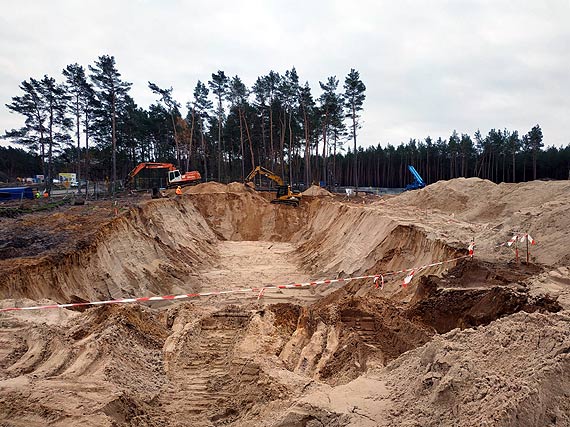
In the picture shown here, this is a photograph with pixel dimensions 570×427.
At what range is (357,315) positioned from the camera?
8125mm

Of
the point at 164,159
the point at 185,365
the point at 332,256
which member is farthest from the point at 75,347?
the point at 164,159

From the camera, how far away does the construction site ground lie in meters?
3.77

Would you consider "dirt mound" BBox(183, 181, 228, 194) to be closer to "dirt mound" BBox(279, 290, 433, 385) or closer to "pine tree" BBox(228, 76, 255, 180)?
"pine tree" BBox(228, 76, 255, 180)

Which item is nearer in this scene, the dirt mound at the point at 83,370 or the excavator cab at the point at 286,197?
the dirt mound at the point at 83,370

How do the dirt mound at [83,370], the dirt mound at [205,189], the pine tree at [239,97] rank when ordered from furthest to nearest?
1. the pine tree at [239,97]
2. the dirt mound at [205,189]
3. the dirt mound at [83,370]

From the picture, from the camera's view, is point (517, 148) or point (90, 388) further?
point (517, 148)

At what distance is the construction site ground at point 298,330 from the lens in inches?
148

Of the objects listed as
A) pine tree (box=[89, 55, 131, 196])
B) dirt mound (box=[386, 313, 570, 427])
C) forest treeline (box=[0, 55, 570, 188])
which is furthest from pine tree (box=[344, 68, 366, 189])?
dirt mound (box=[386, 313, 570, 427])

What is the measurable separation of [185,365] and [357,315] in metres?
3.62

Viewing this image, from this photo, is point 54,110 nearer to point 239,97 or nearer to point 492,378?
point 239,97

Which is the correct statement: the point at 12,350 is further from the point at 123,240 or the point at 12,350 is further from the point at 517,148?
the point at 517,148

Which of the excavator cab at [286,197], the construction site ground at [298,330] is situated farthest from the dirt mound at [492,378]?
the excavator cab at [286,197]

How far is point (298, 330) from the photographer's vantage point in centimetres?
815

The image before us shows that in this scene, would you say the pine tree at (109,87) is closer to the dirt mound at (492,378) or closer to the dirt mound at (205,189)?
the dirt mound at (205,189)
